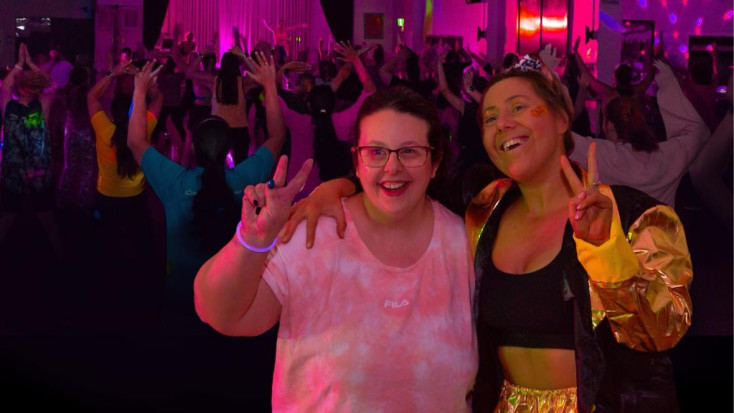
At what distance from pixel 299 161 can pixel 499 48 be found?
7012 mm

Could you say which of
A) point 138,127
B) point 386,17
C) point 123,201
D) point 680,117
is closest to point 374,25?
point 386,17

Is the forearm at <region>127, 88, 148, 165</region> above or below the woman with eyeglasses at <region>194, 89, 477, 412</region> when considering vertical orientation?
above

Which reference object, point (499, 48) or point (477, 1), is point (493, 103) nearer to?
point (499, 48)

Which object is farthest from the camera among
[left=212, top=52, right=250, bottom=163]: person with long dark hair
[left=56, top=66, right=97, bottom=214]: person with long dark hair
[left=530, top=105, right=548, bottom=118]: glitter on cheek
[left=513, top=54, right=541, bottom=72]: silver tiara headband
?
[left=56, top=66, right=97, bottom=214]: person with long dark hair

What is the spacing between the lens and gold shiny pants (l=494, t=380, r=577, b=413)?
2041 mm

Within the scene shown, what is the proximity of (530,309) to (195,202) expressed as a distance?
7.03 feet

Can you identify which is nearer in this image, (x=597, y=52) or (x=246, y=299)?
(x=246, y=299)

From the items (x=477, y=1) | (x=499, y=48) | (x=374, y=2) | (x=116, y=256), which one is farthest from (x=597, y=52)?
(x=374, y=2)

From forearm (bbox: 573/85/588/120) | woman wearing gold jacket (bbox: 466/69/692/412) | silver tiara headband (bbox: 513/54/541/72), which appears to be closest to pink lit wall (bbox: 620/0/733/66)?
forearm (bbox: 573/85/588/120)

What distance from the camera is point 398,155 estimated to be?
2055 mm

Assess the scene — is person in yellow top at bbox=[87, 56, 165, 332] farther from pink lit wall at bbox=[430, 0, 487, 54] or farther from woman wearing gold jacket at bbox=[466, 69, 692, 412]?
pink lit wall at bbox=[430, 0, 487, 54]

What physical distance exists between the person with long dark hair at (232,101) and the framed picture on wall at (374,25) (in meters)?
12.9

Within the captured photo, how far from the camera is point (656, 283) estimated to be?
5.88ft

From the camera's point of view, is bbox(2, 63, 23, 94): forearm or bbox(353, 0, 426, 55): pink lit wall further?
bbox(353, 0, 426, 55): pink lit wall
